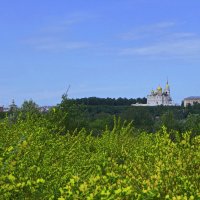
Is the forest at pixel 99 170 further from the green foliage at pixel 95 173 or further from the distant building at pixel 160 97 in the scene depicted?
the distant building at pixel 160 97

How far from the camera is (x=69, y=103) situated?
82.8 ft

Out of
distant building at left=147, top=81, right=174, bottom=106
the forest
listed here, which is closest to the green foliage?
the forest

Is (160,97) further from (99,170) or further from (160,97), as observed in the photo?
(99,170)

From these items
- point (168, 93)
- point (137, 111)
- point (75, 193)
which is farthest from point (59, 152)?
point (168, 93)

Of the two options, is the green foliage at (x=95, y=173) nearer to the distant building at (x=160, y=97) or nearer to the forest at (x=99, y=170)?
the forest at (x=99, y=170)

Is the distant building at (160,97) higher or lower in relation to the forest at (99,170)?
higher

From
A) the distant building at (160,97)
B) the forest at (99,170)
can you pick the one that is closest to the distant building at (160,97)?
the distant building at (160,97)

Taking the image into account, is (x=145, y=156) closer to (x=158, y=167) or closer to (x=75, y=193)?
(x=158, y=167)

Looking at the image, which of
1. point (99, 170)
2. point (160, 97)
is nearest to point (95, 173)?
point (99, 170)

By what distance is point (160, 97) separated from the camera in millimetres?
185625

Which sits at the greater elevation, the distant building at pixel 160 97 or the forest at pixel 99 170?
the distant building at pixel 160 97

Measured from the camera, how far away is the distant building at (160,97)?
185m

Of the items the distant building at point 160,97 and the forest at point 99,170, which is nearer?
the forest at point 99,170

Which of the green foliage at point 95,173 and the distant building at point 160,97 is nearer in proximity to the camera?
the green foliage at point 95,173
